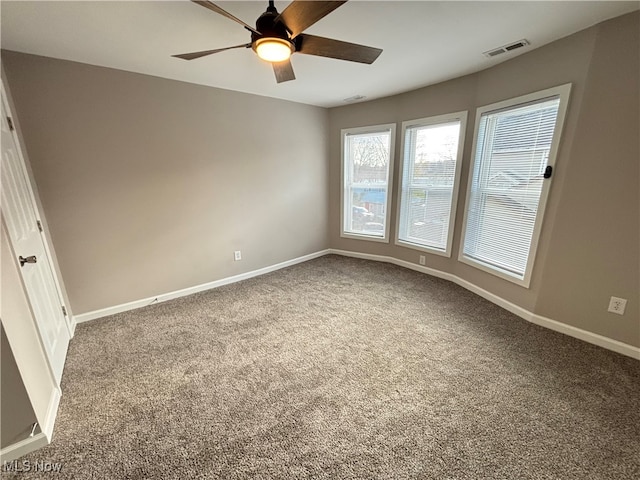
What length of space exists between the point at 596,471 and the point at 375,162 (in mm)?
3517

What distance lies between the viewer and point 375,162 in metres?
3.93

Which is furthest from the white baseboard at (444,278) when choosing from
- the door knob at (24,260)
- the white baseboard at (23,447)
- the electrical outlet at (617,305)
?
the white baseboard at (23,447)

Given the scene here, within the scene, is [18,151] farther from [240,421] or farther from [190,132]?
[240,421]

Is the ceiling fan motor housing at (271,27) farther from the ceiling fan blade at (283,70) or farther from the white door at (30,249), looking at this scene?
the white door at (30,249)

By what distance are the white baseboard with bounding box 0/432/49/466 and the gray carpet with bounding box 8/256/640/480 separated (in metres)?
0.05

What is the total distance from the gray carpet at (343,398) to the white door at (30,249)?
0.25 meters

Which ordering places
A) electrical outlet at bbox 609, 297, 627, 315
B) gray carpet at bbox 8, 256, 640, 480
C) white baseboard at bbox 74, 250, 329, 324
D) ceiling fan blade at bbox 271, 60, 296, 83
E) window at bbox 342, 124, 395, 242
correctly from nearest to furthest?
gray carpet at bbox 8, 256, 640, 480, ceiling fan blade at bbox 271, 60, 296, 83, electrical outlet at bbox 609, 297, 627, 315, white baseboard at bbox 74, 250, 329, 324, window at bbox 342, 124, 395, 242

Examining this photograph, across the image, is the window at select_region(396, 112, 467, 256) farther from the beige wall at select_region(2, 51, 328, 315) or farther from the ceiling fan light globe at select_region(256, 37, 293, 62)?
the ceiling fan light globe at select_region(256, 37, 293, 62)

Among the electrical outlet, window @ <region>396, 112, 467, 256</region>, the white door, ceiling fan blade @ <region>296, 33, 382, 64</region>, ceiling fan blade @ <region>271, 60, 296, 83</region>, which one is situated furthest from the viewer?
window @ <region>396, 112, 467, 256</region>

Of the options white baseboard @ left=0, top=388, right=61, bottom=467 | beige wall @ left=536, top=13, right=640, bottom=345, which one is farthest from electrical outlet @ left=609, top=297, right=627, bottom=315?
white baseboard @ left=0, top=388, right=61, bottom=467

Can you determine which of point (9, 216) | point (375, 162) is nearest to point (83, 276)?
point (9, 216)

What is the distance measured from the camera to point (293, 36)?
1.46 metres

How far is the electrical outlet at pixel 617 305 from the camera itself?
2.00 m

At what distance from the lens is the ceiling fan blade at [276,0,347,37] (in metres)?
1.19
